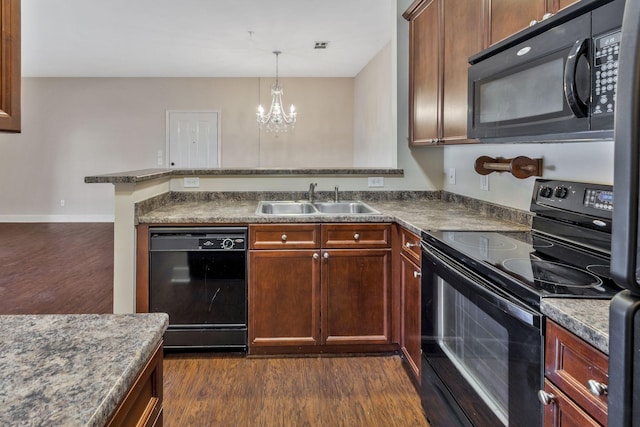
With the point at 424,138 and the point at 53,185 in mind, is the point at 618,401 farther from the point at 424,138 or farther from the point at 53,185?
the point at 53,185

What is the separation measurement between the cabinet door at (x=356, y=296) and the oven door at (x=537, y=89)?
100cm

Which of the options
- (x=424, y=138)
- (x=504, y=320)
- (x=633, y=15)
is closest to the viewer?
(x=633, y=15)

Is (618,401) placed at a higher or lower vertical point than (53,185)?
lower

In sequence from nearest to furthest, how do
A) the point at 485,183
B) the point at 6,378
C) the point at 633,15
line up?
the point at 633,15
the point at 6,378
the point at 485,183

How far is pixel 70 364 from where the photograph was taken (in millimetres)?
708

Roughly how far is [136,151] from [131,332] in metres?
7.56

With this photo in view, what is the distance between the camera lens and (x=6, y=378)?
2.16ft

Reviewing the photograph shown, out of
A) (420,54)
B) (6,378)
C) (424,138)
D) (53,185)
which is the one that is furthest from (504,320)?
(53,185)

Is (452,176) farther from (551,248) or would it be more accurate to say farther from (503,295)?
(503,295)

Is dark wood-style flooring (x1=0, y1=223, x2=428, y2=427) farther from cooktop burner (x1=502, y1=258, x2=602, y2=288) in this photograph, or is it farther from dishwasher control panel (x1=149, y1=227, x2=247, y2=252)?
cooktop burner (x1=502, y1=258, x2=602, y2=288)

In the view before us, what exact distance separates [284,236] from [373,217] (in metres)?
0.52

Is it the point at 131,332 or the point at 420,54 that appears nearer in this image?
the point at 131,332

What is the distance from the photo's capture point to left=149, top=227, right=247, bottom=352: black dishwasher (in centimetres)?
244

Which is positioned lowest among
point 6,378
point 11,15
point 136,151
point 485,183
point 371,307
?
point 371,307
